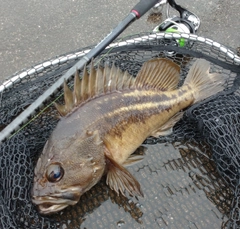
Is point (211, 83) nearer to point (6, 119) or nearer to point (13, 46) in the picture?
point (6, 119)

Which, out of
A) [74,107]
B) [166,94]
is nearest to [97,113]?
[74,107]

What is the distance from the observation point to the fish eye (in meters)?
2.36

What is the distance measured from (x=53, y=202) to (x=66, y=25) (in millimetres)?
2609

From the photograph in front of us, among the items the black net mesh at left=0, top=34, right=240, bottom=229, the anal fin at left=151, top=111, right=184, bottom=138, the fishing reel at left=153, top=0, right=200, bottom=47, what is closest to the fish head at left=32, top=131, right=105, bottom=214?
the black net mesh at left=0, top=34, right=240, bottom=229

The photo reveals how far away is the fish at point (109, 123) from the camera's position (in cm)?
240

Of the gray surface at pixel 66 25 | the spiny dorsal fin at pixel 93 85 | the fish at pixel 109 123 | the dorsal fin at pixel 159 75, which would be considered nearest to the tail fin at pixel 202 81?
the fish at pixel 109 123

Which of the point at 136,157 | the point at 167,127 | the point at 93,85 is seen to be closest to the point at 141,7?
the point at 93,85

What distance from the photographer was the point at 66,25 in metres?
4.38

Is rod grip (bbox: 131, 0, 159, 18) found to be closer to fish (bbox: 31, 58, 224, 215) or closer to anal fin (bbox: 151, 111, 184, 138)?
fish (bbox: 31, 58, 224, 215)

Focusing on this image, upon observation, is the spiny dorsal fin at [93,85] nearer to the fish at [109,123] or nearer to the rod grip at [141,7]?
the fish at [109,123]

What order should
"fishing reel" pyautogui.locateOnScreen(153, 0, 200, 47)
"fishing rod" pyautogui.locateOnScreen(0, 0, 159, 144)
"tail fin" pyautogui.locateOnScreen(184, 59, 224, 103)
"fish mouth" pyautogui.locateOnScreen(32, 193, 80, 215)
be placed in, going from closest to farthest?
"fish mouth" pyautogui.locateOnScreen(32, 193, 80, 215) < "fishing rod" pyautogui.locateOnScreen(0, 0, 159, 144) < "tail fin" pyautogui.locateOnScreen(184, 59, 224, 103) < "fishing reel" pyautogui.locateOnScreen(153, 0, 200, 47)

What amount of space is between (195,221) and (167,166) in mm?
469

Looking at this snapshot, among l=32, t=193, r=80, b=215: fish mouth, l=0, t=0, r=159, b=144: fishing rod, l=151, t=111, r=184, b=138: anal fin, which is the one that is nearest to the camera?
l=32, t=193, r=80, b=215: fish mouth

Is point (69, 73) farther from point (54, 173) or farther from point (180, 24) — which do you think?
point (180, 24)
